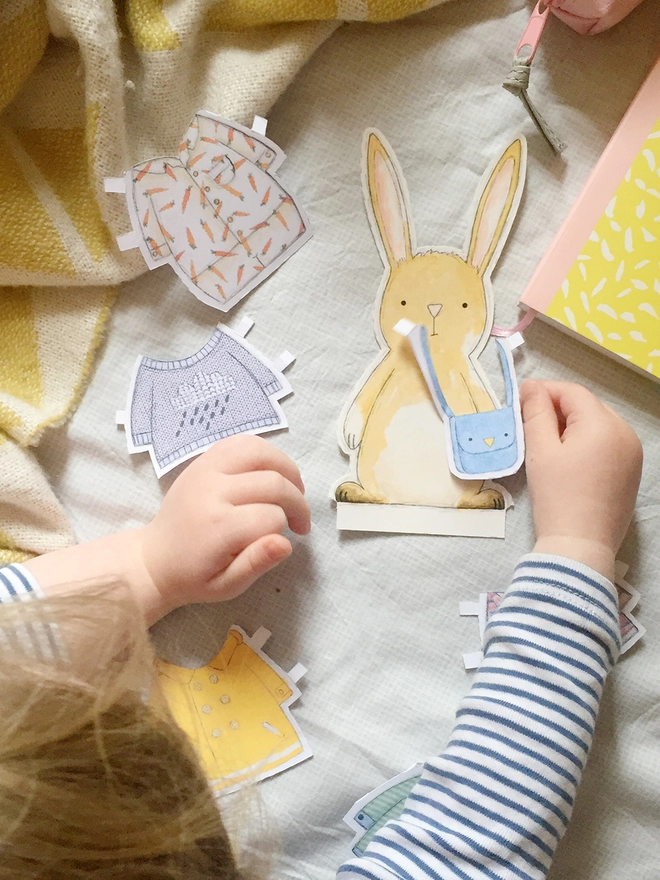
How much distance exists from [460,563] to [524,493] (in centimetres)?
8

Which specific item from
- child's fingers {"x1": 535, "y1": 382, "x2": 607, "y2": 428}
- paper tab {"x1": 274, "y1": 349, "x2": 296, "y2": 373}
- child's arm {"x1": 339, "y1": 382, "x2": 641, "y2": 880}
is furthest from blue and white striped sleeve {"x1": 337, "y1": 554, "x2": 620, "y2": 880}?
paper tab {"x1": 274, "y1": 349, "x2": 296, "y2": 373}

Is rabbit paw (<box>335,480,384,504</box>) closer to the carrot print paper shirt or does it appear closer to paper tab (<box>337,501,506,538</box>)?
paper tab (<box>337,501,506,538</box>)

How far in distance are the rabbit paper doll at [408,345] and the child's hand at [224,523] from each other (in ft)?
0.20

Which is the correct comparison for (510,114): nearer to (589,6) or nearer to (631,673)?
(589,6)

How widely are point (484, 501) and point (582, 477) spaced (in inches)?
3.1

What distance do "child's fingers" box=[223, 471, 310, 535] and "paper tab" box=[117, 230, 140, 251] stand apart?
8.3 inches

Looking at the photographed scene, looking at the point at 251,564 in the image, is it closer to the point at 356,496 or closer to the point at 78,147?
the point at 356,496

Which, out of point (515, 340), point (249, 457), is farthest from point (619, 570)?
point (249, 457)

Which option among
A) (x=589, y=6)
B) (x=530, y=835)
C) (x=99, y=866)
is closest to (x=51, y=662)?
(x=99, y=866)

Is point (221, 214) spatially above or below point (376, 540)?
above

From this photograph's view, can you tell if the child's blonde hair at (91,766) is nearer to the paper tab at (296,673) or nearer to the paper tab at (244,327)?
the paper tab at (296,673)

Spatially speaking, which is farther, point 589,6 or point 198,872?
point 589,6

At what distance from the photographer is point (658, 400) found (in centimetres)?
64

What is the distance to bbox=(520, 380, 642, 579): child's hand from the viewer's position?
60 cm
